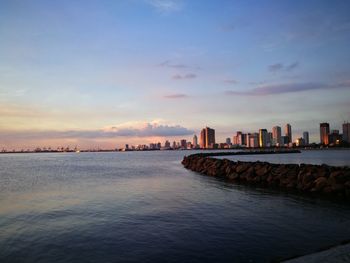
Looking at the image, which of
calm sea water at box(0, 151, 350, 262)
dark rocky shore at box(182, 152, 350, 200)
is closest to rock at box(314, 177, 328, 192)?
dark rocky shore at box(182, 152, 350, 200)

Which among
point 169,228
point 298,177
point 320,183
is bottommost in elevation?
point 169,228

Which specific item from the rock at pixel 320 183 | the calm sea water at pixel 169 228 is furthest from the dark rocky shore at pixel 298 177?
the calm sea water at pixel 169 228

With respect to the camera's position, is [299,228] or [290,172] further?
[290,172]

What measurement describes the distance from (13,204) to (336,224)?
57.9 feet

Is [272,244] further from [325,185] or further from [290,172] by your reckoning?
[290,172]

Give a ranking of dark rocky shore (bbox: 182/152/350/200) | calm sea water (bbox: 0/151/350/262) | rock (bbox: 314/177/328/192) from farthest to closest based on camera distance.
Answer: rock (bbox: 314/177/328/192), dark rocky shore (bbox: 182/152/350/200), calm sea water (bbox: 0/151/350/262)

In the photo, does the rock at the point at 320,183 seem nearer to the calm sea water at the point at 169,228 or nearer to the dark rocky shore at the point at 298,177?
the dark rocky shore at the point at 298,177

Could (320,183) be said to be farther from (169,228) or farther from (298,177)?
(169,228)

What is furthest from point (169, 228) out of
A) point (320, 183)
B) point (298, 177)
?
point (298, 177)

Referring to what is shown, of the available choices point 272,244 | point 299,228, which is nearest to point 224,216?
point 299,228

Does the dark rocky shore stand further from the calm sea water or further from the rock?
the calm sea water

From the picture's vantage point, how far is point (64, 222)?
13883mm

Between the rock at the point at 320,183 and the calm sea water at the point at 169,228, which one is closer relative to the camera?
the calm sea water at the point at 169,228

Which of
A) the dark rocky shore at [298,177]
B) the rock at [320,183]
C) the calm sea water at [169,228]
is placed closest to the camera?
the calm sea water at [169,228]
